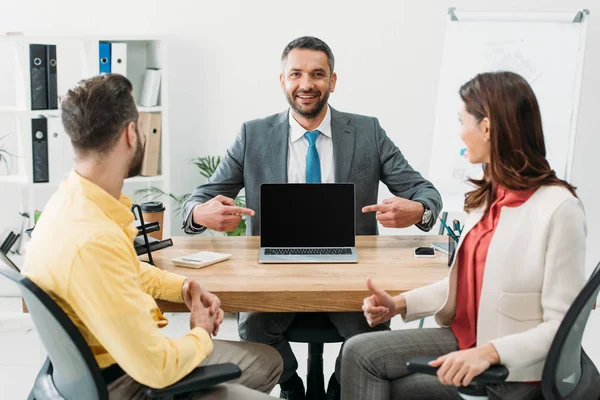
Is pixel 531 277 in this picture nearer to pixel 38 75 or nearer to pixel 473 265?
pixel 473 265

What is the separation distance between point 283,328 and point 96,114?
3.72 feet

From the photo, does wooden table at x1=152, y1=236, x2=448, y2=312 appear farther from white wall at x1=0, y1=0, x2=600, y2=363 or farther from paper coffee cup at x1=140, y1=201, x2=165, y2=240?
white wall at x1=0, y1=0, x2=600, y2=363

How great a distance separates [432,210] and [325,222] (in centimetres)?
49

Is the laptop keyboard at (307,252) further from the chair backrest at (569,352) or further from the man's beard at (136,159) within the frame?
the chair backrest at (569,352)

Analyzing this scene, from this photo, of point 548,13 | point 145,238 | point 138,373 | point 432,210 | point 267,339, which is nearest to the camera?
point 138,373

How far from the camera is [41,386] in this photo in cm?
189

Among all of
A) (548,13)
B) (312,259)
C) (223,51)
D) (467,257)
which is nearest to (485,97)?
(467,257)

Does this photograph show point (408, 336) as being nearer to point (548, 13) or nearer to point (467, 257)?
point (467, 257)

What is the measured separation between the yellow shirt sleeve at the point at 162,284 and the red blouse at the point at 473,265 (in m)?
0.73

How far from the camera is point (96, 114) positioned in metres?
1.75

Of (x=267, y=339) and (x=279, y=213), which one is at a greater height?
(x=279, y=213)

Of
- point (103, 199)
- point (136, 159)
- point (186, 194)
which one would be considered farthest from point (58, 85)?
point (103, 199)

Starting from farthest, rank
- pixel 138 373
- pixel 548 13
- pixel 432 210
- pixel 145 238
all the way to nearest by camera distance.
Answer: pixel 548 13, pixel 432 210, pixel 145 238, pixel 138 373

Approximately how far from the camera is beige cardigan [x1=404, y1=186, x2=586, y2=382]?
5.78 feet
